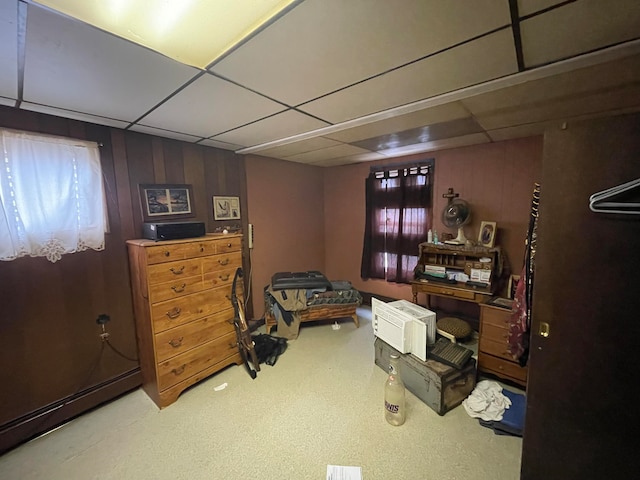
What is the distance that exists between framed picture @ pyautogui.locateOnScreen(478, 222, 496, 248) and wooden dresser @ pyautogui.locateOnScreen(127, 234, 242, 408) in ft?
8.87

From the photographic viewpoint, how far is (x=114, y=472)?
60.5 inches

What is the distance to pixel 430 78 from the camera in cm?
138

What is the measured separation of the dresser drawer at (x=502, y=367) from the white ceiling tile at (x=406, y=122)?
6.64ft

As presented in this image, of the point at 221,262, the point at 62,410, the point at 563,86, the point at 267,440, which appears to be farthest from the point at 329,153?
the point at 62,410

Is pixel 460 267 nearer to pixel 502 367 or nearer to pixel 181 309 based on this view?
pixel 502 367

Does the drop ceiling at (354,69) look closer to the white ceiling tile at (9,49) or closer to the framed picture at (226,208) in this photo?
the white ceiling tile at (9,49)

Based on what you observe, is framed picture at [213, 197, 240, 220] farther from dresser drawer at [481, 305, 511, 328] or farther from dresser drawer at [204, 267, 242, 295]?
dresser drawer at [481, 305, 511, 328]

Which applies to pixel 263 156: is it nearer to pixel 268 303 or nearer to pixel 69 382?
pixel 268 303

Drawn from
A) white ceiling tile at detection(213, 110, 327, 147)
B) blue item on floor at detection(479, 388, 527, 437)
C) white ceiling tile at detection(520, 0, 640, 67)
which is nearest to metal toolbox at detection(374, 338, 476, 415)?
blue item on floor at detection(479, 388, 527, 437)

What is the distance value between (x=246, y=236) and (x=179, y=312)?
1333mm

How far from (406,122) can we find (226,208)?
6.83ft

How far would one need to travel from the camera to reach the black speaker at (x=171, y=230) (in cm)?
207

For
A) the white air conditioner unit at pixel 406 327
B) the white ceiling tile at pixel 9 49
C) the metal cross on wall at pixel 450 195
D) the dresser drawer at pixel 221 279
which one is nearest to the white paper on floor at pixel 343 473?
the white air conditioner unit at pixel 406 327

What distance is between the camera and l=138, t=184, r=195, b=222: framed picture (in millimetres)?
2322
